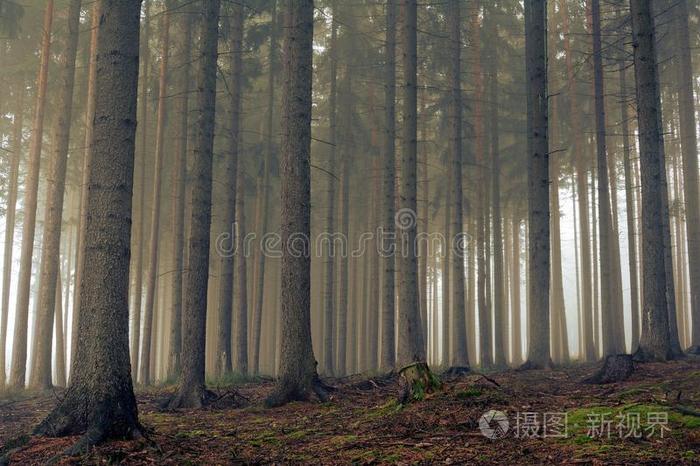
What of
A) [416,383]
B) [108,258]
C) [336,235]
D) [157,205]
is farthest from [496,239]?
[108,258]

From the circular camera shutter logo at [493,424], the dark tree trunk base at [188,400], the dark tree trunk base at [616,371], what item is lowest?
the dark tree trunk base at [188,400]

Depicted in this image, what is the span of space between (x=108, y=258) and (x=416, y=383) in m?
4.04

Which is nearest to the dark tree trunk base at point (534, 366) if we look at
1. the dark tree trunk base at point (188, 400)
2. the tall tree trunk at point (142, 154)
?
the dark tree trunk base at point (188, 400)

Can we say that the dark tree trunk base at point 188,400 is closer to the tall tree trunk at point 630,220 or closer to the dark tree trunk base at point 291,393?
the dark tree trunk base at point 291,393

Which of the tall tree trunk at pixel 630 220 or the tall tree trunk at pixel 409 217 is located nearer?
the tall tree trunk at pixel 409 217

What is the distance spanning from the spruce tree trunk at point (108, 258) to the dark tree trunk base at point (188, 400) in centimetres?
347

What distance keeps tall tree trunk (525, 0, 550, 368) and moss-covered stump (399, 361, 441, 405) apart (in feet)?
22.6

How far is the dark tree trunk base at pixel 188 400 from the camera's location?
409 inches

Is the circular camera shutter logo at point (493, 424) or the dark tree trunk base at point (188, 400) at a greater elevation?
the circular camera shutter logo at point (493, 424)

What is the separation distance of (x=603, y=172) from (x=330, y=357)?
416 inches

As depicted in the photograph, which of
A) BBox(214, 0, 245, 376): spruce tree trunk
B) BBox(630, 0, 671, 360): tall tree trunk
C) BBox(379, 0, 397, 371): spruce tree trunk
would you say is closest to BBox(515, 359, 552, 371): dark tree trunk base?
BBox(630, 0, 671, 360): tall tree trunk

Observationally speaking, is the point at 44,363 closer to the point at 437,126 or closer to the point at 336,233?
the point at 336,233

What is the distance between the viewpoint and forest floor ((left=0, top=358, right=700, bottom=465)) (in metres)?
5.21

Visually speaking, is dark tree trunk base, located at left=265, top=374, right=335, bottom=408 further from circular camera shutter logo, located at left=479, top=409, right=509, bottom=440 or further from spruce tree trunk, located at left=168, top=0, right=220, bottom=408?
circular camera shutter logo, located at left=479, top=409, right=509, bottom=440
